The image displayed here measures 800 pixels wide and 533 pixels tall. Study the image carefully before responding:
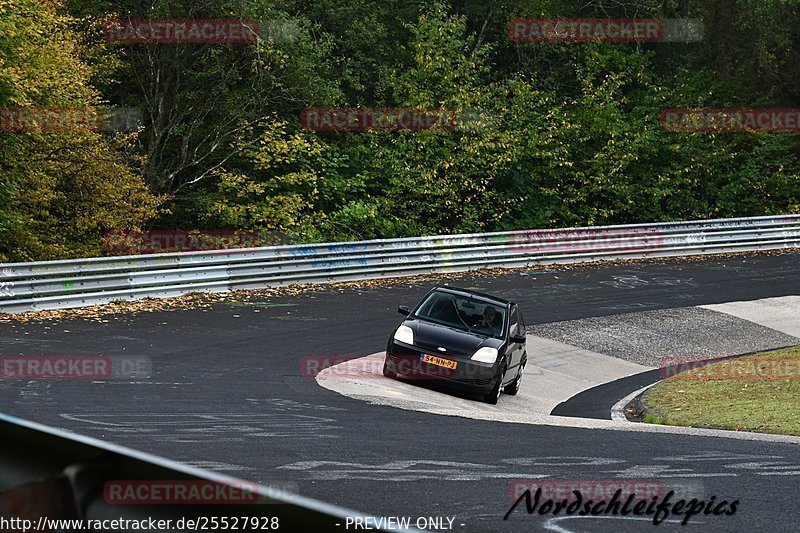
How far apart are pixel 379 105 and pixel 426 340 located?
69.8ft

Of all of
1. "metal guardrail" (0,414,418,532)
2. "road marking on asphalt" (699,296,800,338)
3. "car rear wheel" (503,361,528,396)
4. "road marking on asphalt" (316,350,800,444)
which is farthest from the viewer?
"road marking on asphalt" (699,296,800,338)

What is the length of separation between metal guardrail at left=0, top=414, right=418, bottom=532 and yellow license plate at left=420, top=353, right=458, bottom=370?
12957 millimetres

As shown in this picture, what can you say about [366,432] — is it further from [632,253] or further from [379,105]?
[379,105]

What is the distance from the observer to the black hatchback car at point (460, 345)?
49.3 ft

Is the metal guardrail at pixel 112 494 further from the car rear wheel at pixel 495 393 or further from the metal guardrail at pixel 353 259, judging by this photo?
the metal guardrail at pixel 353 259

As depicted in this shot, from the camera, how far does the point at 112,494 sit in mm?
1939

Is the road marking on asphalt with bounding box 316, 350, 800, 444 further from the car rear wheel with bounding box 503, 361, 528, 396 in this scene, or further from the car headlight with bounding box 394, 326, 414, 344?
the car headlight with bounding box 394, 326, 414, 344

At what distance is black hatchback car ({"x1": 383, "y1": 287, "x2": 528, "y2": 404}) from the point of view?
1504 centimetres

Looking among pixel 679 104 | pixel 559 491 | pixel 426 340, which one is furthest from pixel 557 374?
pixel 679 104

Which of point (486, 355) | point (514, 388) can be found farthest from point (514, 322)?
point (486, 355)

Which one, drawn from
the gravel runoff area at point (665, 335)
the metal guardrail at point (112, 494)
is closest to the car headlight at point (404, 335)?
the gravel runoff area at point (665, 335)

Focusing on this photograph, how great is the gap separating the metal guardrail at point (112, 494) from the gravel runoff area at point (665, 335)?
19589 millimetres

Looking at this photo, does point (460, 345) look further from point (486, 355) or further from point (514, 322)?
point (514, 322)

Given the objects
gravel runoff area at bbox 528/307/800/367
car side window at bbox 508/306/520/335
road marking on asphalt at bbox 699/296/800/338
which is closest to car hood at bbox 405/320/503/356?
car side window at bbox 508/306/520/335
